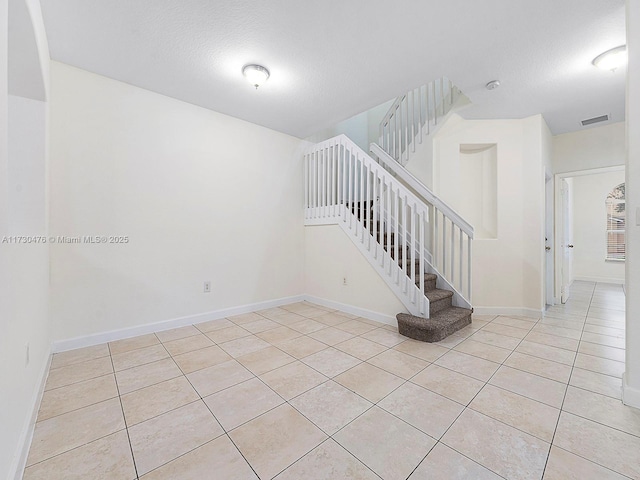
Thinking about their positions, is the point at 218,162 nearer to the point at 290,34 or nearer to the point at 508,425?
the point at 290,34

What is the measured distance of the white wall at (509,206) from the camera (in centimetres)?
334

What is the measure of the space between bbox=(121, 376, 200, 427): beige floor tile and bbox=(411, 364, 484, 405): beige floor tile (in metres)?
1.55

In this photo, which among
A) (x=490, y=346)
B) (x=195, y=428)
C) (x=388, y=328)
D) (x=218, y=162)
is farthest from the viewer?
(x=218, y=162)

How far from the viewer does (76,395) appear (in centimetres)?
170

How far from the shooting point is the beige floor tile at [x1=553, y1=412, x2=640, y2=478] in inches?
46.5

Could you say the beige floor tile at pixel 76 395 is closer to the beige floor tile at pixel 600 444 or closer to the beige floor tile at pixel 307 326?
the beige floor tile at pixel 307 326

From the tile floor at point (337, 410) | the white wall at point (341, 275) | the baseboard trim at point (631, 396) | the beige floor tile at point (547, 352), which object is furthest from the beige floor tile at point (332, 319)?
the baseboard trim at point (631, 396)

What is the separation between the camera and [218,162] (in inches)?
130

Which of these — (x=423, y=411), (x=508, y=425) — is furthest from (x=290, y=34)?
(x=508, y=425)

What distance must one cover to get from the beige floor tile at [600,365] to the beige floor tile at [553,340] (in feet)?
0.61

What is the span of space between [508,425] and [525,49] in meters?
2.75

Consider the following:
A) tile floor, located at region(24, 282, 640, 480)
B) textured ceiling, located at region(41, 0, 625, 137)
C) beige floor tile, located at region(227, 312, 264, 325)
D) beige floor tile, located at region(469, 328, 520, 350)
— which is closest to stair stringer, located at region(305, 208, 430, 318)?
tile floor, located at region(24, 282, 640, 480)

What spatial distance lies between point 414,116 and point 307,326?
11.3ft

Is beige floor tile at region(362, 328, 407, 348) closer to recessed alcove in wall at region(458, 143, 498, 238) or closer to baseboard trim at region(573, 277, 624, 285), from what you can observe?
recessed alcove in wall at region(458, 143, 498, 238)
